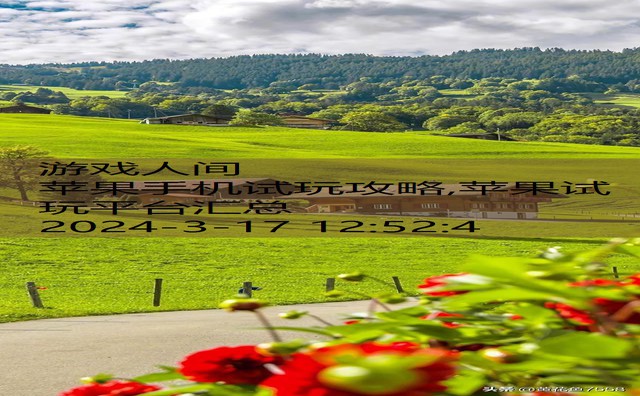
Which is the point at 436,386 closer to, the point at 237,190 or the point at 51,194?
the point at 237,190

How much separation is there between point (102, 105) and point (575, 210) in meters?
73.7

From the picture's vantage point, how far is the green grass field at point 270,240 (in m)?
22.6

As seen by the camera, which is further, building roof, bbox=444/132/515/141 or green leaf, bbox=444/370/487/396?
building roof, bbox=444/132/515/141

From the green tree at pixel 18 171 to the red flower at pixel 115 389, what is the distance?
43095 mm

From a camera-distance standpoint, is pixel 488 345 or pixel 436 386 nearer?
pixel 436 386

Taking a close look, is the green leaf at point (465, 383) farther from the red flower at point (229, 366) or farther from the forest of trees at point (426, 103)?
the forest of trees at point (426, 103)

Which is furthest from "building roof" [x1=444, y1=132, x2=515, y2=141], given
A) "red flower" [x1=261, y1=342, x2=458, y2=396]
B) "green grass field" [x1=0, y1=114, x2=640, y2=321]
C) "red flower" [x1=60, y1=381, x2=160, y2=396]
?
"red flower" [x1=261, y1=342, x2=458, y2=396]

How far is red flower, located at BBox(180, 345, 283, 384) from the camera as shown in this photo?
1389mm

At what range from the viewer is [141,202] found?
137ft

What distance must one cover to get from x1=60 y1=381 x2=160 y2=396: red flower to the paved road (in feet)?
20.5

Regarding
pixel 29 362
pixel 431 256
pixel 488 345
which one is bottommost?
pixel 431 256

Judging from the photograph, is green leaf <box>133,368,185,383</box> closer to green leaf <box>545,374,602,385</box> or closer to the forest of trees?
green leaf <box>545,374,602,385</box>

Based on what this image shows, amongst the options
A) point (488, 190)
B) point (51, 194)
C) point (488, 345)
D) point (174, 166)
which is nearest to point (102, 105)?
point (174, 166)

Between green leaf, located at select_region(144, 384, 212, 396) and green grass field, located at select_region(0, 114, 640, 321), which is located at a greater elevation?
green leaf, located at select_region(144, 384, 212, 396)
